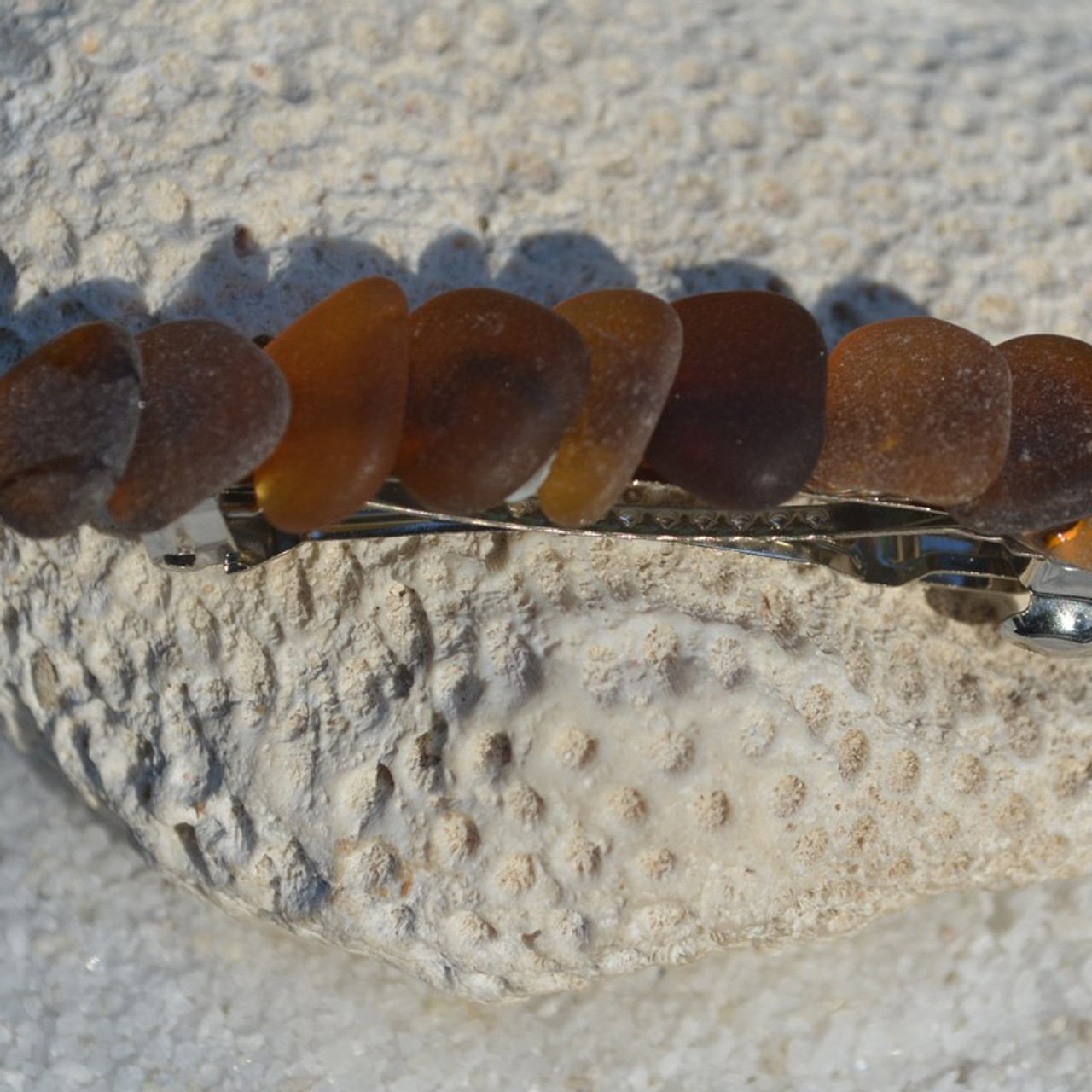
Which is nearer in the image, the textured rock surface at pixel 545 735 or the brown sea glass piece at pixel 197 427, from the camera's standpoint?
the brown sea glass piece at pixel 197 427

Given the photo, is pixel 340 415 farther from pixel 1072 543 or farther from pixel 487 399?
pixel 1072 543

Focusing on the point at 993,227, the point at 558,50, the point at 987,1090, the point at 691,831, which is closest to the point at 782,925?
the point at 691,831

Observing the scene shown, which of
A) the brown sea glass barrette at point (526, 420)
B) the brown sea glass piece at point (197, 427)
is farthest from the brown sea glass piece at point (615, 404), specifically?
the brown sea glass piece at point (197, 427)

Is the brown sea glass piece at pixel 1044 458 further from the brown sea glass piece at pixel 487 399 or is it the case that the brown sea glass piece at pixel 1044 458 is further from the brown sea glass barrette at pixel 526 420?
the brown sea glass piece at pixel 487 399

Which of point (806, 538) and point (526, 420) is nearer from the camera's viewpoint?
point (526, 420)

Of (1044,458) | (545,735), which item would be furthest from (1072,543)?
(545,735)
